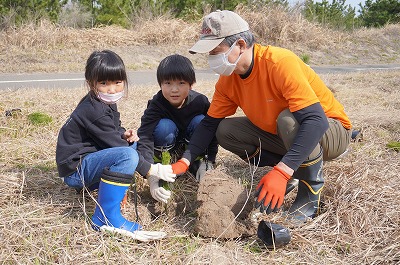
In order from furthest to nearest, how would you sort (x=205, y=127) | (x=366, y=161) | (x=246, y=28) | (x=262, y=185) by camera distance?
(x=366, y=161), (x=205, y=127), (x=246, y=28), (x=262, y=185)

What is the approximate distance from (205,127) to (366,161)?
1.23 metres

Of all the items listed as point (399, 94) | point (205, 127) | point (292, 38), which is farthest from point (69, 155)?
point (292, 38)

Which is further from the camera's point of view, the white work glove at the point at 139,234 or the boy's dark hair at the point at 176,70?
the boy's dark hair at the point at 176,70

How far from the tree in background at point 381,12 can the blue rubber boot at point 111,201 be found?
24.5 metres

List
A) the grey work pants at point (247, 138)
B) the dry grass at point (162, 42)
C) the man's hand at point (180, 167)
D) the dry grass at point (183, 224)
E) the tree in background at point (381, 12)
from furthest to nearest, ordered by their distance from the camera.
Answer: the tree in background at point (381, 12) < the dry grass at point (162, 42) < the grey work pants at point (247, 138) < the man's hand at point (180, 167) < the dry grass at point (183, 224)

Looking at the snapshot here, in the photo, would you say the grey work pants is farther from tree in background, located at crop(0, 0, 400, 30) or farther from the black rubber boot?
tree in background, located at crop(0, 0, 400, 30)

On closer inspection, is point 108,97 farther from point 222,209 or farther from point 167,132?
point 222,209

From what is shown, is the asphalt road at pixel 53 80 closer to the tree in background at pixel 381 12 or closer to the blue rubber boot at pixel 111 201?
the blue rubber boot at pixel 111 201

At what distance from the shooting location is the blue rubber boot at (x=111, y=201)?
201cm

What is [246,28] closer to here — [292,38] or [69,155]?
[69,155]

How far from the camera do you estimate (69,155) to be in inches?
84.7

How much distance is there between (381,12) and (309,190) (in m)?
25.5

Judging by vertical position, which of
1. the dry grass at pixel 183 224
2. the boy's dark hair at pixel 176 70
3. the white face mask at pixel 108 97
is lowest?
the dry grass at pixel 183 224

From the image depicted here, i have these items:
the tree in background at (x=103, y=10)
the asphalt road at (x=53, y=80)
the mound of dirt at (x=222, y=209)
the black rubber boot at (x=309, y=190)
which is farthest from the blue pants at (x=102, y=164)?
the tree in background at (x=103, y=10)
